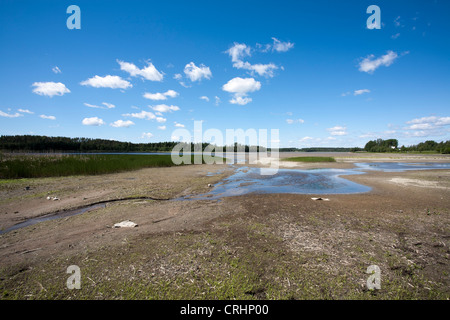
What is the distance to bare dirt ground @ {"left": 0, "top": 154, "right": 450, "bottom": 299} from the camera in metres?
3.79

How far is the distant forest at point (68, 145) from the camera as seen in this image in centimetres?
7794

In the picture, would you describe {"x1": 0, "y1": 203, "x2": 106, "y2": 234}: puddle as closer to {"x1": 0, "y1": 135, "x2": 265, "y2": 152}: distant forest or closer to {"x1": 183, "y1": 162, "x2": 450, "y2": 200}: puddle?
{"x1": 183, "y1": 162, "x2": 450, "y2": 200}: puddle

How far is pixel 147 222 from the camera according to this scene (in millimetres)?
7770

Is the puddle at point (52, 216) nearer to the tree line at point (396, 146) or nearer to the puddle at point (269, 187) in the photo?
the puddle at point (269, 187)

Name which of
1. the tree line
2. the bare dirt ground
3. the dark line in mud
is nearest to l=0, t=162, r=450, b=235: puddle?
the dark line in mud

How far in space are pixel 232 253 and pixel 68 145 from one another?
129 meters

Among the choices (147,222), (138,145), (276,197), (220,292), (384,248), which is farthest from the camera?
(138,145)

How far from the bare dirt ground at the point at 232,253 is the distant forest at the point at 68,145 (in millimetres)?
92435

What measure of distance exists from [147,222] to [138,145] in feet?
507

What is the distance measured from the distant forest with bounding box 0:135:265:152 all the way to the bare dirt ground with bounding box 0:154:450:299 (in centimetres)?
9244

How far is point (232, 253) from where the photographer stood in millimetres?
5164

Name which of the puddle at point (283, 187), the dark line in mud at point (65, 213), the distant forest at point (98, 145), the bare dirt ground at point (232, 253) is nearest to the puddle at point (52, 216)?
the dark line in mud at point (65, 213)
